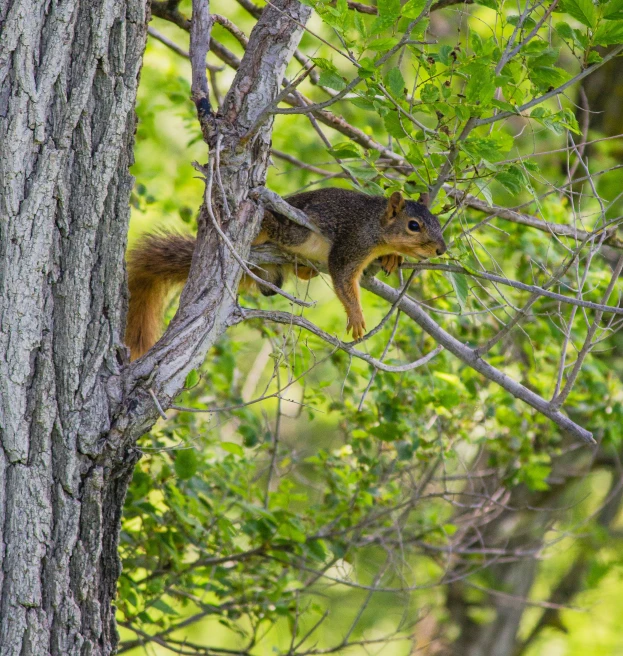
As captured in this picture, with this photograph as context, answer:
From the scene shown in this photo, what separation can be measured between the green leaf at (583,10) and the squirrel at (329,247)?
0.98 meters

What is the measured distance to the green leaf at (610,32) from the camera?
181 centimetres

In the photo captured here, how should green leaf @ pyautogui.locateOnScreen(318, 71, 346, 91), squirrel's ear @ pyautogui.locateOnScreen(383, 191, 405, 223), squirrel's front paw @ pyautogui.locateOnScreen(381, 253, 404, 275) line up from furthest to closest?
squirrel's front paw @ pyautogui.locateOnScreen(381, 253, 404, 275)
squirrel's ear @ pyautogui.locateOnScreen(383, 191, 405, 223)
green leaf @ pyautogui.locateOnScreen(318, 71, 346, 91)

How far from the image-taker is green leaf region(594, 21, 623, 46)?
1.81 m

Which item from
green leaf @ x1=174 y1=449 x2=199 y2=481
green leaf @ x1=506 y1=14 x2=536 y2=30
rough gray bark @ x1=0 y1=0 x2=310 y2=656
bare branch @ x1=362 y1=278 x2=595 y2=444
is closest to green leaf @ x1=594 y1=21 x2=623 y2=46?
green leaf @ x1=506 y1=14 x2=536 y2=30

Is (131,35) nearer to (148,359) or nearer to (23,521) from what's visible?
(148,359)

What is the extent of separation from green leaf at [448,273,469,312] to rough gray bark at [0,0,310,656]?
601 millimetres

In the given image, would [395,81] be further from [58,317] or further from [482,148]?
[58,317]

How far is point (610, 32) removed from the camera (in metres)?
1.82

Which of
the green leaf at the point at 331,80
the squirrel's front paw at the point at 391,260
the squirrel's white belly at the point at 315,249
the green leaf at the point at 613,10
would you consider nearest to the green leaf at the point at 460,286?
the green leaf at the point at 331,80

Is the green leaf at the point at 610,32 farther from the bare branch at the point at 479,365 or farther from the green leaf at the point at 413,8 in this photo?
the bare branch at the point at 479,365

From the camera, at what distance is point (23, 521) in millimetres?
1757

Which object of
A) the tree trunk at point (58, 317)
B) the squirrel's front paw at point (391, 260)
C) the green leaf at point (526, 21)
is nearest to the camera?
the tree trunk at point (58, 317)

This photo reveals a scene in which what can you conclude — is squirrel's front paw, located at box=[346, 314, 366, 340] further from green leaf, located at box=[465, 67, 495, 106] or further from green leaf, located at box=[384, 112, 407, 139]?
green leaf, located at box=[465, 67, 495, 106]

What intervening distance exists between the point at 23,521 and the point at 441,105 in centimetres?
134
